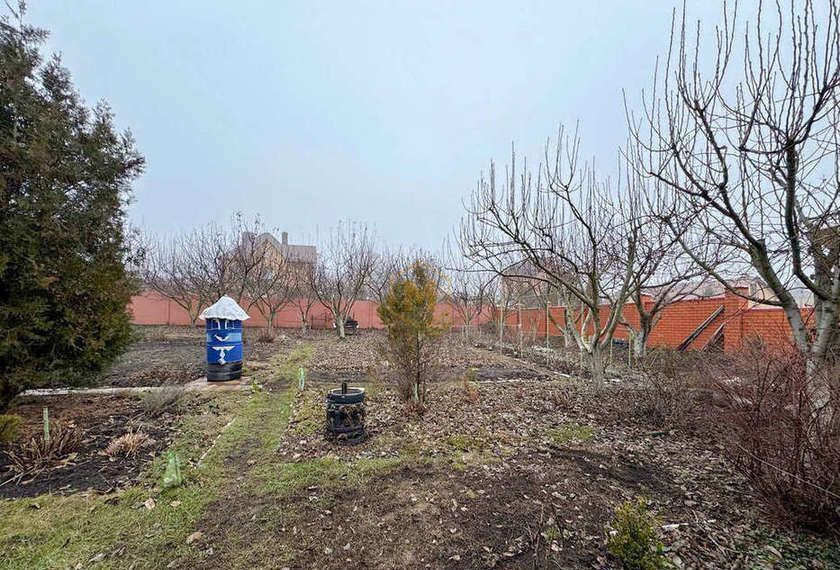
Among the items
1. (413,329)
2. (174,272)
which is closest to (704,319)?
(413,329)

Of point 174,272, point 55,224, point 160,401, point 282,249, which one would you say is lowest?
point 160,401

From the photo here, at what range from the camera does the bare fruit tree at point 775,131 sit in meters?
2.47

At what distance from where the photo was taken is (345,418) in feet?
13.0

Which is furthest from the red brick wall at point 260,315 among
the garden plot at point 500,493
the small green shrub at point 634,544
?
the small green shrub at point 634,544

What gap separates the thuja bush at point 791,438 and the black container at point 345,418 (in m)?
3.41

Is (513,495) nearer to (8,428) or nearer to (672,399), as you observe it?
(672,399)

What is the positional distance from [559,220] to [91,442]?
24.7 ft

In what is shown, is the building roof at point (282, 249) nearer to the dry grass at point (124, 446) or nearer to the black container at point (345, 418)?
the dry grass at point (124, 446)

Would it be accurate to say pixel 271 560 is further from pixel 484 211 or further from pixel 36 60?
pixel 36 60

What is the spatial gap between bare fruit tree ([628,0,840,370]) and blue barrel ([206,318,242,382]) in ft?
25.1

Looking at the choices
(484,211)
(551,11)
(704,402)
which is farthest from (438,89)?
(704,402)

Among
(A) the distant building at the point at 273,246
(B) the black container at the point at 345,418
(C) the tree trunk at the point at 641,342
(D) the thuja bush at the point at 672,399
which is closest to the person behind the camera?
(B) the black container at the point at 345,418

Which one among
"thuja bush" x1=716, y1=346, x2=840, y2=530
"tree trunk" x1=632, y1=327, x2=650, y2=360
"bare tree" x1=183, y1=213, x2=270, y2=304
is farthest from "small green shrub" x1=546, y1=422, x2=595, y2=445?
"bare tree" x1=183, y1=213, x2=270, y2=304

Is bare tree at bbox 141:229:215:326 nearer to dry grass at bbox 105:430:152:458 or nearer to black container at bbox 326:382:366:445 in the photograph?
dry grass at bbox 105:430:152:458
